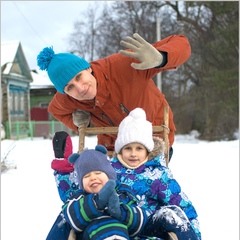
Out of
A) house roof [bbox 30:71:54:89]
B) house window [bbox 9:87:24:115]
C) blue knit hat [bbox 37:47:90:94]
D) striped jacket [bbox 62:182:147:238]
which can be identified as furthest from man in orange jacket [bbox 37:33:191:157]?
house roof [bbox 30:71:54:89]

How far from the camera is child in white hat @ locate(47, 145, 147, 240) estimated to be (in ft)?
6.04

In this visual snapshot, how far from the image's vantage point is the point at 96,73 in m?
2.49

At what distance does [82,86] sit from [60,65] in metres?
0.18

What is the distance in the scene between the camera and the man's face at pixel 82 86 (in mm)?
2350

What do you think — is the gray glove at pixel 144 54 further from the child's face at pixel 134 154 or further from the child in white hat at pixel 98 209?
the child in white hat at pixel 98 209

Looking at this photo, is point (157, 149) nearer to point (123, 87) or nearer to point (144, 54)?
point (123, 87)

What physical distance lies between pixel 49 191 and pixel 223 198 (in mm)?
2601

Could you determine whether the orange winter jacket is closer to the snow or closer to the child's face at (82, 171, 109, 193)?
the child's face at (82, 171, 109, 193)

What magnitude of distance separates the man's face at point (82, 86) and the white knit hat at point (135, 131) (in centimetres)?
A: 28

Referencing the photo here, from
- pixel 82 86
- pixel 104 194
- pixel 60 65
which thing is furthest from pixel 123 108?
pixel 104 194

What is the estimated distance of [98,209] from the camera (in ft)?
6.10

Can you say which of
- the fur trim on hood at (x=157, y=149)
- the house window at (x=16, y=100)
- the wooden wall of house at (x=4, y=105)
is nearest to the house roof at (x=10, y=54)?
the wooden wall of house at (x=4, y=105)

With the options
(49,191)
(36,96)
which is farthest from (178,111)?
(49,191)

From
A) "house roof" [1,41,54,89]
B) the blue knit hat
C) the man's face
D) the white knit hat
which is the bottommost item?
the white knit hat
